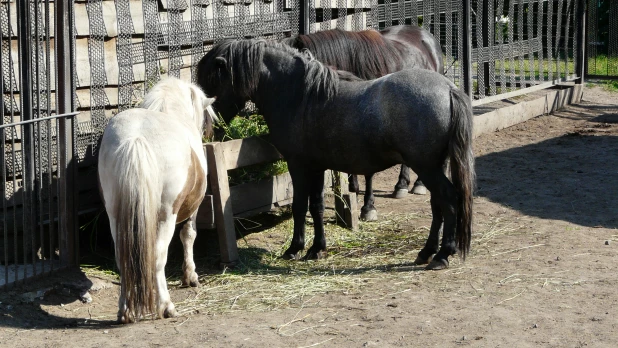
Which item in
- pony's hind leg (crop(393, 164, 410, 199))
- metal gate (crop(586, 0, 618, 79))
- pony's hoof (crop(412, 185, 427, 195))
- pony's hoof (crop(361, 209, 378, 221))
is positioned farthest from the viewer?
metal gate (crop(586, 0, 618, 79))

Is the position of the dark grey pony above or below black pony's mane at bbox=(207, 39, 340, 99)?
below

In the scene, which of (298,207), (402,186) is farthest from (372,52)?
(298,207)

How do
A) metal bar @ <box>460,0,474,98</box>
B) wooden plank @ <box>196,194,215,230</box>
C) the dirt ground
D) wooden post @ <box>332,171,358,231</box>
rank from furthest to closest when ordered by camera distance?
1. metal bar @ <box>460,0,474,98</box>
2. wooden post @ <box>332,171,358,231</box>
3. wooden plank @ <box>196,194,215,230</box>
4. the dirt ground

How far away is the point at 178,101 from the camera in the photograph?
18.0ft

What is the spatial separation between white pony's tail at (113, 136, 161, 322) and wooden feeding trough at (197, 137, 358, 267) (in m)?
1.32

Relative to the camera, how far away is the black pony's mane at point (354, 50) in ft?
22.9

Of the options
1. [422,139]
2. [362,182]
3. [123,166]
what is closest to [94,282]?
[123,166]

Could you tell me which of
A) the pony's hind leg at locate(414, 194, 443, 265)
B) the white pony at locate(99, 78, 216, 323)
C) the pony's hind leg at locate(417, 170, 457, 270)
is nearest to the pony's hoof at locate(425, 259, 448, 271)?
the pony's hind leg at locate(417, 170, 457, 270)

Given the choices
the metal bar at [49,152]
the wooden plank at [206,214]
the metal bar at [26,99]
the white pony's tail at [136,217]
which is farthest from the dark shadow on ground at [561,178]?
the metal bar at [26,99]

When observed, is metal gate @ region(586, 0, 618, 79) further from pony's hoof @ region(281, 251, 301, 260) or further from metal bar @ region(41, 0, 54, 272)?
metal bar @ region(41, 0, 54, 272)

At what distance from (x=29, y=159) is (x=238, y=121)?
204 centimetres

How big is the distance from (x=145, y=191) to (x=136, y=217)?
0.16 metres

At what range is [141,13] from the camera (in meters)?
6.57

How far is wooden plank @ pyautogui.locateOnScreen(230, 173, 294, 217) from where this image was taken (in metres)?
6.41
